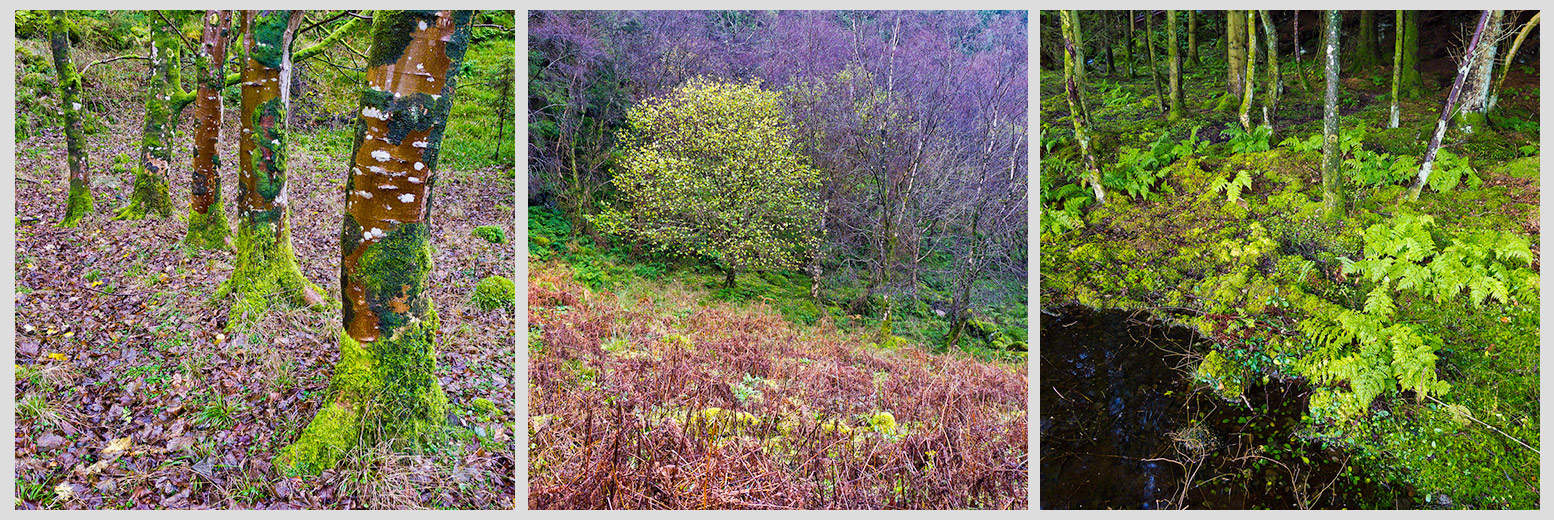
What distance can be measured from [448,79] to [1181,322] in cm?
502

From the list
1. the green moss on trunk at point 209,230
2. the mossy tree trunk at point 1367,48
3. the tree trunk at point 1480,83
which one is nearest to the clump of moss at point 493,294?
the green moss on trunk at point 209,230

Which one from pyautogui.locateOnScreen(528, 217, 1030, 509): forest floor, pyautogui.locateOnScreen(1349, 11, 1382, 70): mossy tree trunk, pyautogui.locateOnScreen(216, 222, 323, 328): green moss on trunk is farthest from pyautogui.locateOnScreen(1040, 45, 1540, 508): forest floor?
pyautogui.locateOnScreen(216, 222, 323, 328): green moss on trunk

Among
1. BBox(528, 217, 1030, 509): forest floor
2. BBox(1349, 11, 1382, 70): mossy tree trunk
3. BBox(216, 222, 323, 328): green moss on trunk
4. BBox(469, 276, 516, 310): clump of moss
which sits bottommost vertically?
BBox(528, 217, 1030, 509): forest floor

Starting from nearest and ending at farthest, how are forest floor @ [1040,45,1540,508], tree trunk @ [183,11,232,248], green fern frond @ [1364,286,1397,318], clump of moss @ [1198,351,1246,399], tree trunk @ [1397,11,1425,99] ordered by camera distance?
forest floor @ [1040,45,1540,508] < green fern frond @ [1364,286,1397,318] < clump of moss @ [1198,351,1246,399] < tree trunk @ [183,11,232,248] < tree trunk @ [1397,11,1425,99]

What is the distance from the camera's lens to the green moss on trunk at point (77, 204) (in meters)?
5.02

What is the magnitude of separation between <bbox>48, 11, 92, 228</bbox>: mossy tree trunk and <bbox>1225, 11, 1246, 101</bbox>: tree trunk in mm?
10343

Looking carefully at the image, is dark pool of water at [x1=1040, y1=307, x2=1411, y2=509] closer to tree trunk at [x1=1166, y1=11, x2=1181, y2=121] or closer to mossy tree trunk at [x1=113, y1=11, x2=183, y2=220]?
tree trunk at [x1=1166, y1=11, x2=1181, y2=121]

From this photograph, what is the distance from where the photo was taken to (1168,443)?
3.65 metres

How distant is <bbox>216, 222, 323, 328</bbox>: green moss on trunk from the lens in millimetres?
3949

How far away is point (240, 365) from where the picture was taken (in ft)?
11.1

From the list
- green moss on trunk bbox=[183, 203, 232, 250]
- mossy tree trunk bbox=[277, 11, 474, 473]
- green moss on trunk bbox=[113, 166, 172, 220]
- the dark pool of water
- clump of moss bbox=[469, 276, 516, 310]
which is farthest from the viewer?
green moss on trunk bbox=[113, 166, 172, 220]

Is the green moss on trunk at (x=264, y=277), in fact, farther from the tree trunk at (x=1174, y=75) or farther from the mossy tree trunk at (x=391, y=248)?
the tree trunk at (x=1174, y=75)

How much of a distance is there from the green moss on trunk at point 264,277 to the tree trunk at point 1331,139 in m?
7.09

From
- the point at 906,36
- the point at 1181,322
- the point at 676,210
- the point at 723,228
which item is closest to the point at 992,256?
the point at 1181,322
